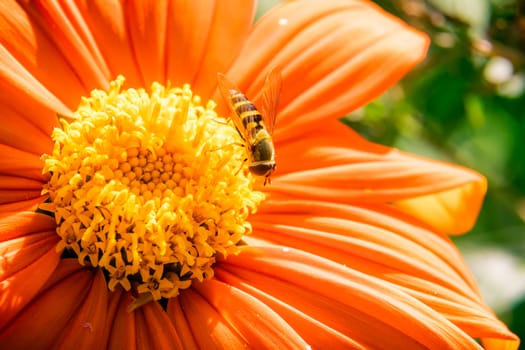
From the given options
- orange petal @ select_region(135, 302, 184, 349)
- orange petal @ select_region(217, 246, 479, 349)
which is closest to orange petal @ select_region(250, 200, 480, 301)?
orange petal @ select_region(217, 246, 479, 349)

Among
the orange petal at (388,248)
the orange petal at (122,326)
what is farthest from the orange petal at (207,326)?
the orange petal at (388,248)

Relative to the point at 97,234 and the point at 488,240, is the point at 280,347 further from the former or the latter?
the point at 488,240

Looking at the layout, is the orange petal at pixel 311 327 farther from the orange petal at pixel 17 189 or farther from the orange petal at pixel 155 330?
the orange petal at pixel 17 189

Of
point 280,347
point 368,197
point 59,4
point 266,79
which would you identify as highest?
point 59,4

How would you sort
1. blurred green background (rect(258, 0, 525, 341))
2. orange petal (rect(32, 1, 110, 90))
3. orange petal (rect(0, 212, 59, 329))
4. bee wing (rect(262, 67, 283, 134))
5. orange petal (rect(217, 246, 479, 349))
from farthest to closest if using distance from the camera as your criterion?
blurred green background (rect(258, 0, 525, 341)), bee wing (rect(262, 67, 283, 134)), orange petal (rect(32, 1, 110, 90)), orange petal (rect(217, 246, 479, 349)), orange petal (rect(0, 212, 59, 329))

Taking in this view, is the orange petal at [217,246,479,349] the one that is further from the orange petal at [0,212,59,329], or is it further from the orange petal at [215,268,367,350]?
the orange petal at [0,212,59,329]

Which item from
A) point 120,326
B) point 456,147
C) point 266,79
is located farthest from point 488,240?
point 120,326
